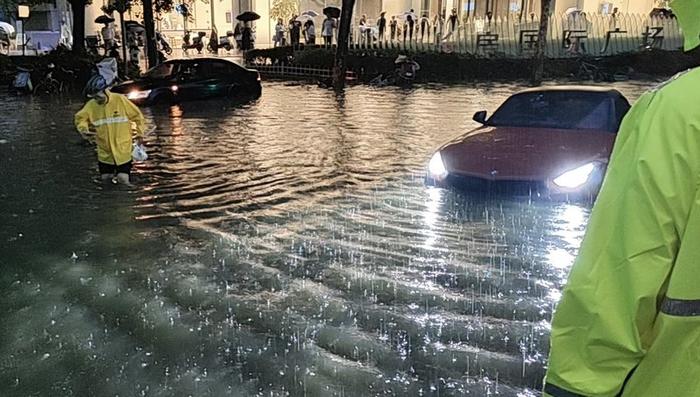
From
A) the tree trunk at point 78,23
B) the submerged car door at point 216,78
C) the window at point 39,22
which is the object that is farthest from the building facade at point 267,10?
the submerged car door at point 216,78

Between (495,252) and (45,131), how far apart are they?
35.4 ft

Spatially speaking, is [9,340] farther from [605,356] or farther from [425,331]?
[605,356]

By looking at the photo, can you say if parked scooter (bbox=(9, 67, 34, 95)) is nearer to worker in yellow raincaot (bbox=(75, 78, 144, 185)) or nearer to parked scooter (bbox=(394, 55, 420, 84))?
parked scooter (bbox=(394, 55, 420, 84))

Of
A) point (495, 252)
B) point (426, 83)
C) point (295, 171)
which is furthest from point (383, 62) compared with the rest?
point (495, 252)

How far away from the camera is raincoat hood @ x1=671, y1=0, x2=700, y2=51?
1505mm

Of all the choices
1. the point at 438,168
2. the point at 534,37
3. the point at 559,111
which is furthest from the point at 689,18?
the point at 534,37

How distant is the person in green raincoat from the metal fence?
1196 inches

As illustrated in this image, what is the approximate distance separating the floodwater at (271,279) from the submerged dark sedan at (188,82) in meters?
6.57

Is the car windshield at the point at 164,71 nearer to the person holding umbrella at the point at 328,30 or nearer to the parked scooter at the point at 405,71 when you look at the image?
the parked scooter at the point at 405,71

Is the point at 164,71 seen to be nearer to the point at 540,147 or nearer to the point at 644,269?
the point at 540,147

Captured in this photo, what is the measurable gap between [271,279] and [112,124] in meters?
3.77

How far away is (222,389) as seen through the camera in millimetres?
3791

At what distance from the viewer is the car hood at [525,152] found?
6.82 metres

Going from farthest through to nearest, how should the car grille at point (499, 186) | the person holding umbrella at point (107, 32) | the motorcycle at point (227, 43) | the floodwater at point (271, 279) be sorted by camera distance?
the motorcycle at point (227, 43) < the person holding umbrella at point (107, 32) < the car grille at point (499, 186) < the floodwater at point (271, 279)
